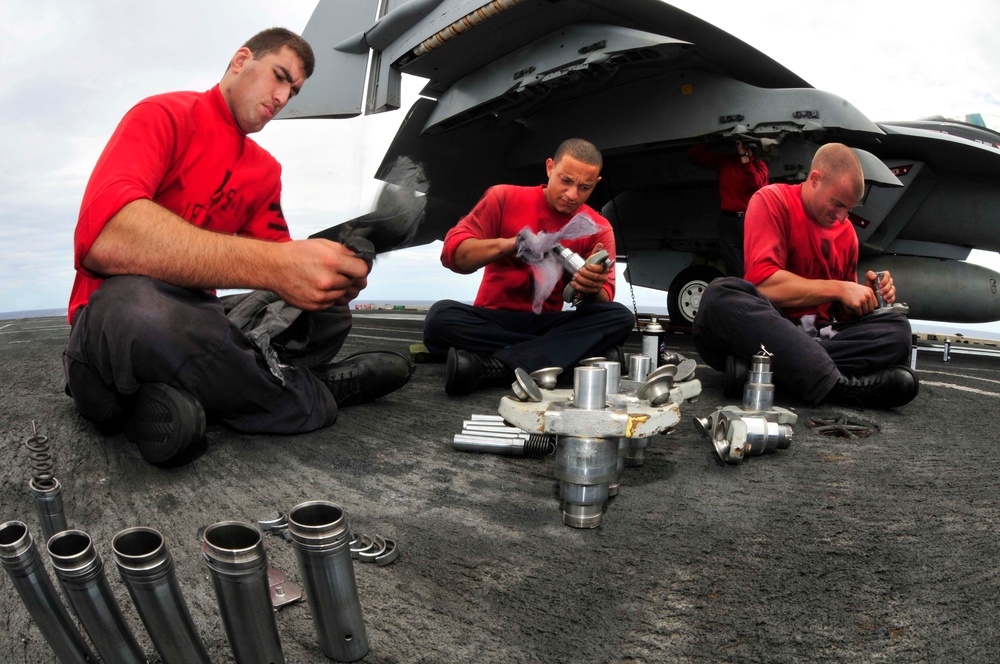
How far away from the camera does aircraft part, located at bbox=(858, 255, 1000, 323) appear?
464 centimetres

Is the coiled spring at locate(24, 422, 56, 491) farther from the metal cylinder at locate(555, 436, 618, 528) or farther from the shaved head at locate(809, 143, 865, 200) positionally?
the shaved head at locate(809, 143, 865, 200)

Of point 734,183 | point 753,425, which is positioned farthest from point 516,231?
point 734,183

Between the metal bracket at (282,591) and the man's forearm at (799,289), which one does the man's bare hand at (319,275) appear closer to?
the metal bracket at (282,591)

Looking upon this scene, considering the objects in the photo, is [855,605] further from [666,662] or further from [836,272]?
[836,272]

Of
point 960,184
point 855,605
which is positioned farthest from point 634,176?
point 855,605

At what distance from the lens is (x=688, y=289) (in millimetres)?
5141

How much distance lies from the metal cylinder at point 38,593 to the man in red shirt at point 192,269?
22.9 inches

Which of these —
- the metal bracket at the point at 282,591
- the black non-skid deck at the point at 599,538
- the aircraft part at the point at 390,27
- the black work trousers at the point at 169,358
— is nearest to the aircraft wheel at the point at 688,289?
the aircraft part at the point at 390,27

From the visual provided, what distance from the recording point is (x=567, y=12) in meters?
3.72

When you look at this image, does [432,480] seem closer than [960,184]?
Yes

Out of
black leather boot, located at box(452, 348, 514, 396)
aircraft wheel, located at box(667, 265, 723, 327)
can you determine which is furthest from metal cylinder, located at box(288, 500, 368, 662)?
aircraft wheel, located at box(667, 265, 723, 327)

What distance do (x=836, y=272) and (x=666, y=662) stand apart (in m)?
2.01

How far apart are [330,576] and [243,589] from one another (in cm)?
9

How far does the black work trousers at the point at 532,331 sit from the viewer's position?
7.09 feet
